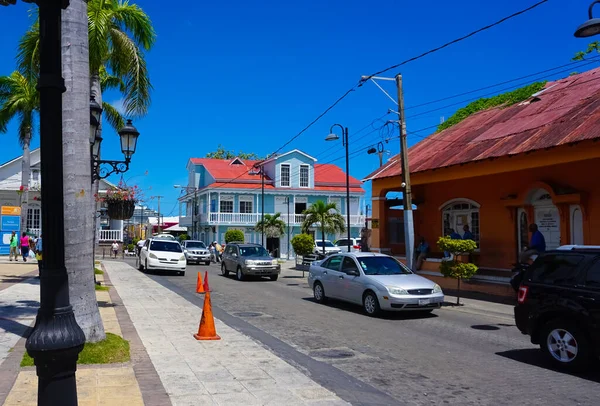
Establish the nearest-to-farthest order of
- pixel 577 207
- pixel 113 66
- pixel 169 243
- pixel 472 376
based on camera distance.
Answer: pixel 472 376 < pixel 577 207 < pixel 113 66 < pixel 169 243

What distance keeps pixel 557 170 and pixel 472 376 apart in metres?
11.2

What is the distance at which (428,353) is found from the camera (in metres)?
8.59

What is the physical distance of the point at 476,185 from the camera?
63.8 ft

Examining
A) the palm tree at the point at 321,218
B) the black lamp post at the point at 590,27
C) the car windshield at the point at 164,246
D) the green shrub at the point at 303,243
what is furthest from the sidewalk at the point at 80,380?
the palm tree at the point at 321,218

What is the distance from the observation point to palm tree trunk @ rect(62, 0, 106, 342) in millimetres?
7773

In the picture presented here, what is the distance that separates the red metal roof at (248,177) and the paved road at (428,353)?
32.9m

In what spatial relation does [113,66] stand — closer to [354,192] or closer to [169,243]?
[169,243]

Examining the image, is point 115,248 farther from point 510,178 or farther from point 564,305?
point 564,305

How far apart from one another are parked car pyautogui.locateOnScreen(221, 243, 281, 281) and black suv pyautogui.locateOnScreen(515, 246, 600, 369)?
50.1 feet

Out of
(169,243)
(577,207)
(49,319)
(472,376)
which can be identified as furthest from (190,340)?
(169,243)

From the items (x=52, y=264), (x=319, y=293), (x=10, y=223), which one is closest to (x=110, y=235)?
(x=10, y=223)

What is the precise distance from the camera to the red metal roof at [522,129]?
1434 centimetres

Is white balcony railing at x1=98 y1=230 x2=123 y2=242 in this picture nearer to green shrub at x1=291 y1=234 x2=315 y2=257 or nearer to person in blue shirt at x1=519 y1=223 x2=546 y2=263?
green shrub at x1=291 y1=234 x2=315 y2=257

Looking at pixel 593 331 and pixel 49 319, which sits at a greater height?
pixel 49 319
